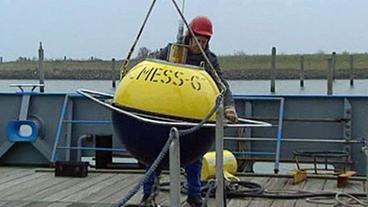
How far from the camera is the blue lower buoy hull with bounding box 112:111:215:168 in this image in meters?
4.89

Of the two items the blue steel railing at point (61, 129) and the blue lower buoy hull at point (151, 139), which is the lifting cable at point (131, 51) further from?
the blue steel railing at point (61, 129)

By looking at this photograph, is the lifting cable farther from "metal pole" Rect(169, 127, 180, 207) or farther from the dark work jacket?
"metal pole" Rect(169, 127, 180, 207)

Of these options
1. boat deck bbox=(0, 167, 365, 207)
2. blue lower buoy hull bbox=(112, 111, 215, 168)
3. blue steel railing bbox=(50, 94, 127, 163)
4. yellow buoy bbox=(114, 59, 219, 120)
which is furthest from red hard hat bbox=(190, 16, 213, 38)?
blue steel railing bbox=(50, 94, 127, 163)

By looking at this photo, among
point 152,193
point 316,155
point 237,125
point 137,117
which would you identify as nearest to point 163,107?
point 137,117

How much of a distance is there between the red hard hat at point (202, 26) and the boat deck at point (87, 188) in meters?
1.60

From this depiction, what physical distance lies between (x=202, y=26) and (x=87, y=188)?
8.08ft

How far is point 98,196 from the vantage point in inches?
273

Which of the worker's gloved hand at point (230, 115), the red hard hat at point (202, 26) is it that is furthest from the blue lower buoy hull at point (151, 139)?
the red hard hat at point (202, 26)

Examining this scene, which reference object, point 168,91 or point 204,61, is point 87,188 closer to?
point 204,61

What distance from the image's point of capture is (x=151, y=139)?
4906 millimetres

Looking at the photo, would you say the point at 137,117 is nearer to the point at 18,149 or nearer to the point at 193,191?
the point at 193,191

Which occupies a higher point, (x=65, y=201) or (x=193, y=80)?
(x=193, y=80)

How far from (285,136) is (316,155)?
963mm

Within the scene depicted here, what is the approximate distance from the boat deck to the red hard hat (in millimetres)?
1601
